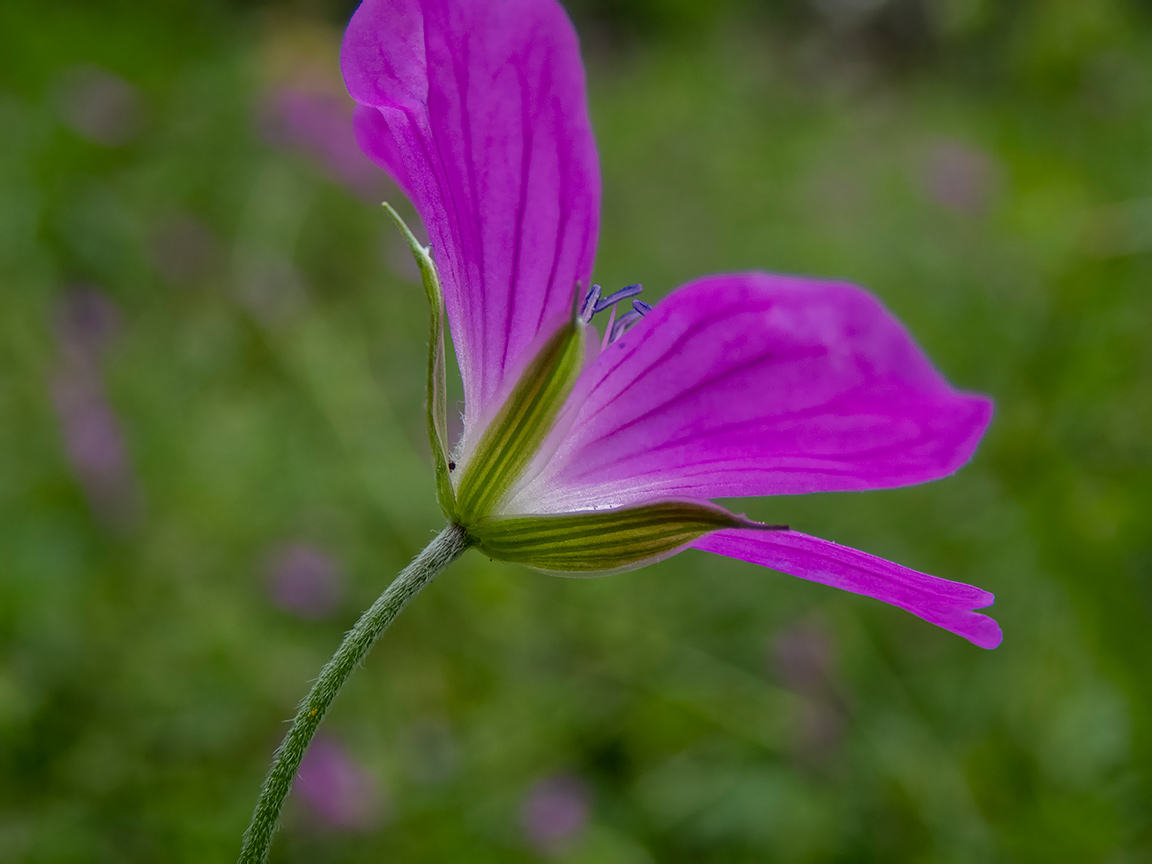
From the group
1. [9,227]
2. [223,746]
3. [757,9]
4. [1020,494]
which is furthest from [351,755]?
[757,9]

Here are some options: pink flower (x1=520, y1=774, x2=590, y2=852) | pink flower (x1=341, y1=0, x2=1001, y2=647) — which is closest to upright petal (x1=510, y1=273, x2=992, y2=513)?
pink flower (x1=341, y1=0, x2=1001, y2=647)

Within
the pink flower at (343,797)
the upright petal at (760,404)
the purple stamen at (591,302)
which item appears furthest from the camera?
the pink flower at (343,797)

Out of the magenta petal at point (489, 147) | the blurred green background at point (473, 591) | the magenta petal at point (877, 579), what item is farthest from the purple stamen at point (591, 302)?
the blurred green background at point (473, 591)

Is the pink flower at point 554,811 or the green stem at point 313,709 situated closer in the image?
the green stem at point 313,709

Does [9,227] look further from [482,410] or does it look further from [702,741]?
[482,410]

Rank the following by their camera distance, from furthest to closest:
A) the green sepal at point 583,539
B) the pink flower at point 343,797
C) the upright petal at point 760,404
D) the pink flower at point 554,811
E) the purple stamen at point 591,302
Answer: the pink flower at point 554,811 → the pink flower at point 343,797 → the purple stamen at point 591,302 → the green sepal at point 583,539 → the upright petal at point 760,404

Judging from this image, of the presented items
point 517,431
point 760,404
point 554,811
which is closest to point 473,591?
point 554,811

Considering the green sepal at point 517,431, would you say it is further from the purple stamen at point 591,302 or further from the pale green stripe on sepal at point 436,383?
the purple stamen at point 591,302

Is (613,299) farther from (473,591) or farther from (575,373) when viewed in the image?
(473,591)

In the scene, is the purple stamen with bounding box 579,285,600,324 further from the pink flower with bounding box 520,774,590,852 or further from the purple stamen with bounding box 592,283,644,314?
the pink flower with bounding box 520,774,590,852
